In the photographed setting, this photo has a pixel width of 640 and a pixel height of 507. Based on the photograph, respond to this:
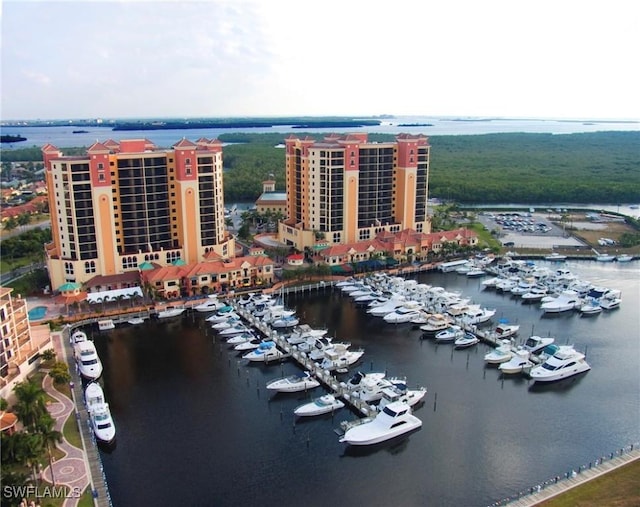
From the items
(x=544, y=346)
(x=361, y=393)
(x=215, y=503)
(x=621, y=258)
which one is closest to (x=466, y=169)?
(x=621, y=258)

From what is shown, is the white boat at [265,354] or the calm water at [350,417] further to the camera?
the white boat at [265,354]

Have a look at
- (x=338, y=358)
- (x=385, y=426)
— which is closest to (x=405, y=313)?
(x=338, y=358)

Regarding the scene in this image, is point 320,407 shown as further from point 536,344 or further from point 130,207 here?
point 130,207

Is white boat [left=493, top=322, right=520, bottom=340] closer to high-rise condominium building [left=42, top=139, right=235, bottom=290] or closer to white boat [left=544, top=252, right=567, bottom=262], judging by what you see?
white boat [left=544, top=252, right=567, bottom=262]

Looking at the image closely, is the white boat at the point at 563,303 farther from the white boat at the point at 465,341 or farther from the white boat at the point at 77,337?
the white boat at the point at 77,337

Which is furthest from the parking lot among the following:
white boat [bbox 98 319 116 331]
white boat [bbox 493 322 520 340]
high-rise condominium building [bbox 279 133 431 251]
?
white boat [bbox 98 319 116 331]

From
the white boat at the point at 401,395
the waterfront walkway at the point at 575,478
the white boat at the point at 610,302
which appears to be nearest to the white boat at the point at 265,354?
the white boat at the point at 401,395
